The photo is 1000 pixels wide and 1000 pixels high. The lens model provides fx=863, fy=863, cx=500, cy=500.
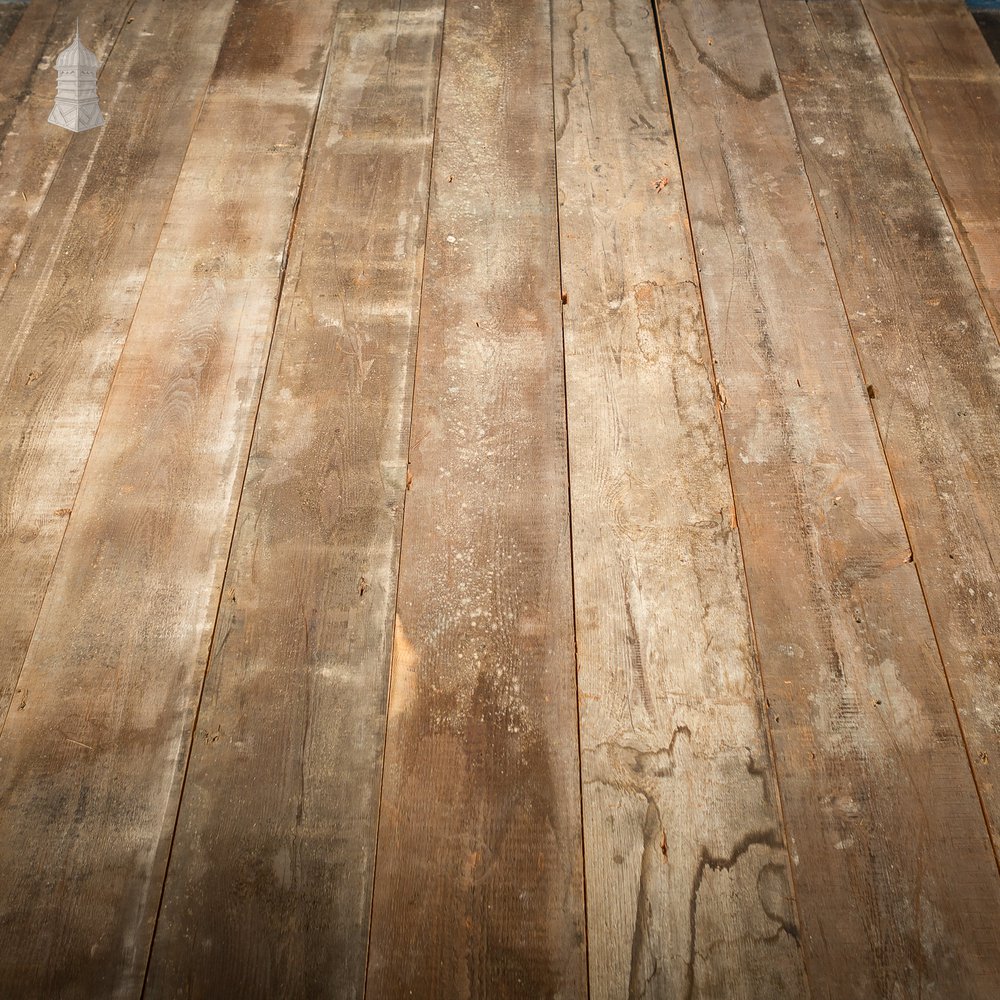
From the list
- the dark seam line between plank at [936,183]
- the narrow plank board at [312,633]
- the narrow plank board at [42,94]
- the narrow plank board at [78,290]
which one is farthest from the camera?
the narrow plank board at [42,94]

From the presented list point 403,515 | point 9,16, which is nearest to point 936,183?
point 403,515

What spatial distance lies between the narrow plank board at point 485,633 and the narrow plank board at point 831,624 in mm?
284

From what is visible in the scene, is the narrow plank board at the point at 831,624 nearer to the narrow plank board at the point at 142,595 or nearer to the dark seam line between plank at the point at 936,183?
the dark seam line between plank at the point at 936,183

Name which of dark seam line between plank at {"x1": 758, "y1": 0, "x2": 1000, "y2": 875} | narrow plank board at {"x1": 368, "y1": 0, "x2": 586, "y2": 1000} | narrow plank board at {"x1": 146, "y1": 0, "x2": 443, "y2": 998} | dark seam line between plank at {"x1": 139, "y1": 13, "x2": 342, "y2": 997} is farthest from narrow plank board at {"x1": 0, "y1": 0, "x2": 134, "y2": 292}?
dark seam line between plank at {"x1": 758, "y1": 0, "x2": 1000, "y2": 875}

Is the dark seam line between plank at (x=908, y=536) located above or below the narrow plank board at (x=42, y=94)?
below

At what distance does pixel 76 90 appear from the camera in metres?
1.80

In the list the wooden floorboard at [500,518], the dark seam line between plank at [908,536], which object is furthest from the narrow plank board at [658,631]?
the dark seam line between plank at [908,536]

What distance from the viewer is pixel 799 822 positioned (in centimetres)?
106

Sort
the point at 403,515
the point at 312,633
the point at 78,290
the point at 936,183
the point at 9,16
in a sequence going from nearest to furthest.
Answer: the point at 312,633 → the point at 403,515 → the point at 78,290 → the point at 936,183 → the point at 9,16

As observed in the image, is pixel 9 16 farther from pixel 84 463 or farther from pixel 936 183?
pixel 936 183

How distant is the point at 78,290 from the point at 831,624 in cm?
135

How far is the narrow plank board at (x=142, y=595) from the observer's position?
1.01 metres

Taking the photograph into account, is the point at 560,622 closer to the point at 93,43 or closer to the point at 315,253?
the point at 315,253

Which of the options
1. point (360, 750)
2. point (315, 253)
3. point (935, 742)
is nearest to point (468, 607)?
point (360, 750)
